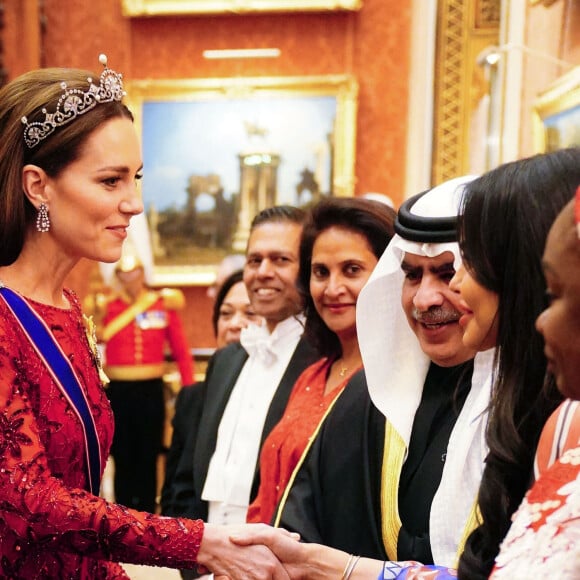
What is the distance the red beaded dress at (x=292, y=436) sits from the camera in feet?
10.6

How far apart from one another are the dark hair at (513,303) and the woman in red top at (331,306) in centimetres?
145

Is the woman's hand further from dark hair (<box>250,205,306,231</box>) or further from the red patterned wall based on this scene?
the red patterned wall

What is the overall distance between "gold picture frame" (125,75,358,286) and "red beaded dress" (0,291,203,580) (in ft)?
24.0

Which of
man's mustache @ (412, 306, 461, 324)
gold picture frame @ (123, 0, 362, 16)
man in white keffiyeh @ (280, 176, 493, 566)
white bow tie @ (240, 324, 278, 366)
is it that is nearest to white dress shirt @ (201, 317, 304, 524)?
white bow tie @ (240, 324, 278, 366)

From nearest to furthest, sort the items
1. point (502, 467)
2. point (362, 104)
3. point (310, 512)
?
1. point (502, 467)
2. point (310, 512)
3. point (362, 104)

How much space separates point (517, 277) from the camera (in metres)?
1.80

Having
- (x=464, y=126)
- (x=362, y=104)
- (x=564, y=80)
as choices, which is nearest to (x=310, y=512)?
(x=564, y=80)

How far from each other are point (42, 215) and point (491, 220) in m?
1.17

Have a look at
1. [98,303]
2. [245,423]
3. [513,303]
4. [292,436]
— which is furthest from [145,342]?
[513,303]

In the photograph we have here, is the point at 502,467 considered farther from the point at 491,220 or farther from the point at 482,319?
the point at 491,220

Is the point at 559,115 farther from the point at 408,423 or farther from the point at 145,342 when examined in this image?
the point at 145,342

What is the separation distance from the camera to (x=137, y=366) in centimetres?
828

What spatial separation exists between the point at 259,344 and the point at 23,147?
191 cm

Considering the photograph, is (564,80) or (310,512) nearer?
(310,512)
